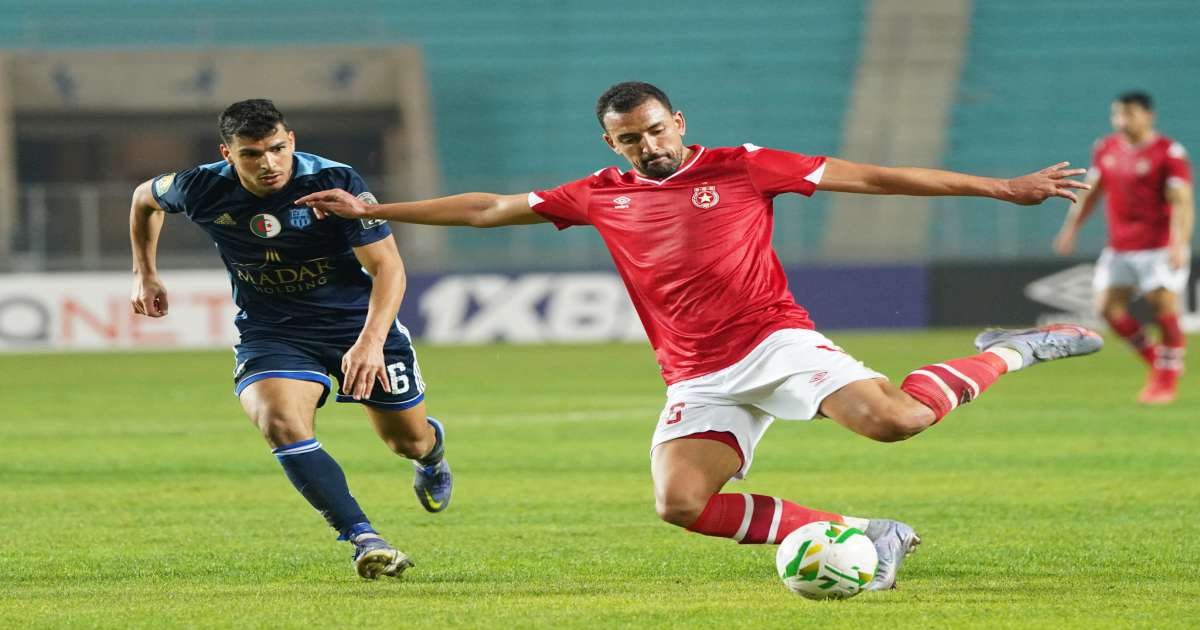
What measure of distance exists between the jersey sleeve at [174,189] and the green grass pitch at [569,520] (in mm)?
1349

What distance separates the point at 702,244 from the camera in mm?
5770

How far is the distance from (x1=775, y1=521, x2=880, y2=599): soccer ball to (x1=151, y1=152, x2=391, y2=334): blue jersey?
193 cm

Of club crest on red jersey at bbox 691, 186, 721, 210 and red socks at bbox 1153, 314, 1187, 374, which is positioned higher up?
club crest on red jersey at bbox 691, 186, 721, 210

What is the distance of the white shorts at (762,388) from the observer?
219 inches

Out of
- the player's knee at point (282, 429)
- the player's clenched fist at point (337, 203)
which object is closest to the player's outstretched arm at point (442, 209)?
the player's clenched fist at point (337, 203)

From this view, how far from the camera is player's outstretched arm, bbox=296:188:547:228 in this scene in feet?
19.3

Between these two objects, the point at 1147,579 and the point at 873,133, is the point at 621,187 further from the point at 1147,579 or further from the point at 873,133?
the point at 873,133

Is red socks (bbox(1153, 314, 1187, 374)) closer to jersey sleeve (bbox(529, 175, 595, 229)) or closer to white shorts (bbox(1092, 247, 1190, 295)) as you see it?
white shorts (bbox(1092, 247, 1190, 295))

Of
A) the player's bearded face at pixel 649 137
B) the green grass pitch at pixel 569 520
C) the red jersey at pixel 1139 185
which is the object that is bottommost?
the green grass pitch at pixel 569 520

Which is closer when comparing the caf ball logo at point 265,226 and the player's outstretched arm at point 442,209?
the player's outstretched arm at point 442,209

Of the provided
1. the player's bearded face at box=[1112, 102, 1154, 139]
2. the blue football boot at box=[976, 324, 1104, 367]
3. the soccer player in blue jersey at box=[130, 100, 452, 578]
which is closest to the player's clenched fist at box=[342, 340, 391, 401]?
the soccer player in blue jersey at box=[130, 100, 452, 578]

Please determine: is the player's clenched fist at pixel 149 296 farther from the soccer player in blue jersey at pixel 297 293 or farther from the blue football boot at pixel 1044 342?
the blue football boot at pixel 1044 342

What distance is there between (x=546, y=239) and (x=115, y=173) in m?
7.67

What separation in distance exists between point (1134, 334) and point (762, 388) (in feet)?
25.5
